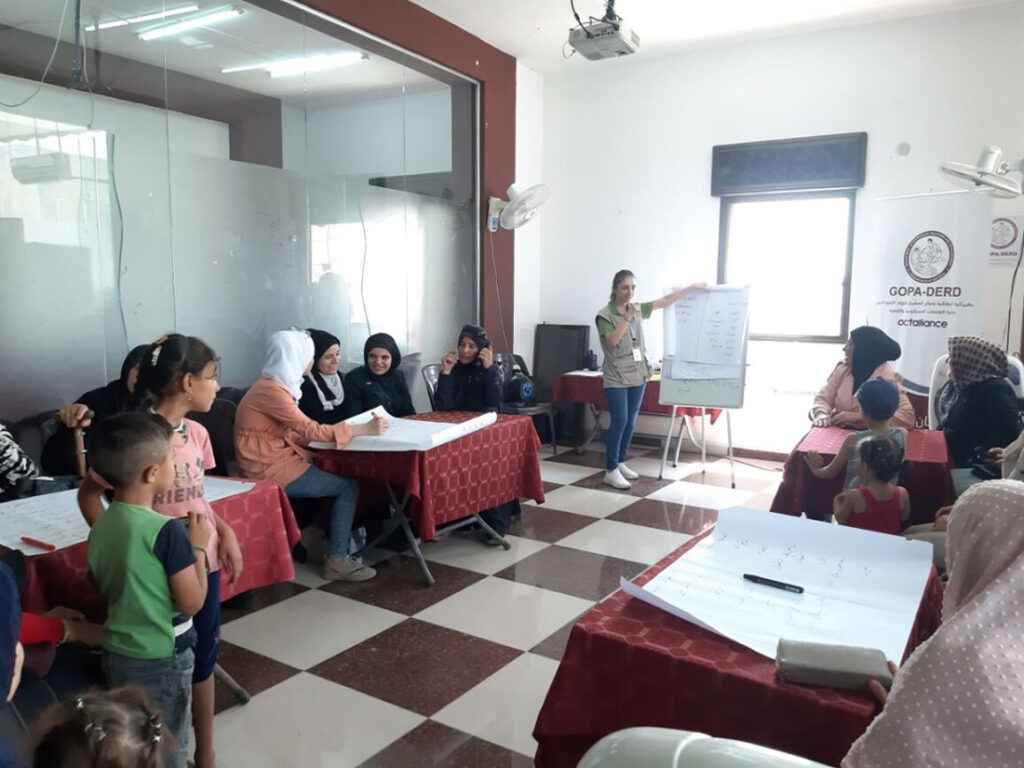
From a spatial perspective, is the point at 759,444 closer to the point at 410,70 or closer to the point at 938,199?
the point at 938,199

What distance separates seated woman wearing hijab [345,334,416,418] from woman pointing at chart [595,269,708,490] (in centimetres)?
151

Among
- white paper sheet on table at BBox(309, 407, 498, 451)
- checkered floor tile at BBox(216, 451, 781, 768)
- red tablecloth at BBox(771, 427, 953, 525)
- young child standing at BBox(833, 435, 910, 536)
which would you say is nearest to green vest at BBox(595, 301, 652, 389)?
checkered floor tile at BBox(216, 451, 781, 768)

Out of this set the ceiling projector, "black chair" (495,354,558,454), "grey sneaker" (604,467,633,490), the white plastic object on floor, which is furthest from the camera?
"black chair" (495,354,558,454)

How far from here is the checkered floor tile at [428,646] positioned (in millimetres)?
2057

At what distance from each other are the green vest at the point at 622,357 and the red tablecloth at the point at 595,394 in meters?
0.61

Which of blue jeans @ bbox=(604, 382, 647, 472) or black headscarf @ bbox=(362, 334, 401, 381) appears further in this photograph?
blue jeans @ bbox=(604, 382, 647, 472)

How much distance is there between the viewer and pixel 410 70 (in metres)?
5.04

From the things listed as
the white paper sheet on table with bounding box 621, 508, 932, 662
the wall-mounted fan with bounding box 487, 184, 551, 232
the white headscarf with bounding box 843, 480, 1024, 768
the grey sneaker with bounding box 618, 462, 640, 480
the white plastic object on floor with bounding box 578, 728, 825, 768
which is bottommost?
the grey sneaker with bounding box 618, 462, 640, 480

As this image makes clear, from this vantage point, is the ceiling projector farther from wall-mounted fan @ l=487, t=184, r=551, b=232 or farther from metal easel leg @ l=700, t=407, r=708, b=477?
metal easel leg @ l=700, t=407, r=708, b=477

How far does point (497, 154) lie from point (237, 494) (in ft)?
13.9

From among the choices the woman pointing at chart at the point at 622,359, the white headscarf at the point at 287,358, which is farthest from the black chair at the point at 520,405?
the white headscarf at the point at 287,358

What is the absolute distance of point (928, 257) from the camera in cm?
455

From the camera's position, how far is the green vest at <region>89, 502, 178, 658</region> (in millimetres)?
1481

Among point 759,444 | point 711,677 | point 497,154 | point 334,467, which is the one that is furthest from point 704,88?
point 711,677
